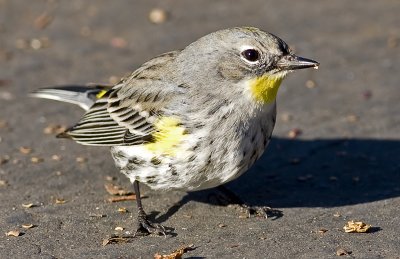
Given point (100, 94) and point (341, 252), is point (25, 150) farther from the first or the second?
point (341, 252)

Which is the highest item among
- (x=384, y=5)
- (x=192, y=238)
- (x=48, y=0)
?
(x=384, y=5)

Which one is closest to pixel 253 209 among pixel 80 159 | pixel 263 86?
pixel 263 86

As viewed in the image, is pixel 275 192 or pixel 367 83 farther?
pixel 367 83

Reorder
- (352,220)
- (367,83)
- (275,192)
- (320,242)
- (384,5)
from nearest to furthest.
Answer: (320,242) < (352,220) < (275,192) < (367,83) < (384,5)

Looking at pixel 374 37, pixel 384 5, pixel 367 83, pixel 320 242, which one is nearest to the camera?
pixel 320 242

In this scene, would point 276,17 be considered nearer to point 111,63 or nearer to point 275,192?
point 111,63

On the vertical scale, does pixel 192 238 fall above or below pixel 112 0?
below

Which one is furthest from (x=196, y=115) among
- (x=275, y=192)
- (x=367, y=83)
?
(x=367, y=83)

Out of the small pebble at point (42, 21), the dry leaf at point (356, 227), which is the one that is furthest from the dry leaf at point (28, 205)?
the small pebble at point (42, 21)
